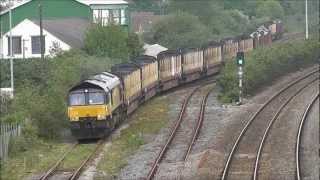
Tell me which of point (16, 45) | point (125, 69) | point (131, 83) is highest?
point (16, 45)

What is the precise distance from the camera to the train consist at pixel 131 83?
104 feet

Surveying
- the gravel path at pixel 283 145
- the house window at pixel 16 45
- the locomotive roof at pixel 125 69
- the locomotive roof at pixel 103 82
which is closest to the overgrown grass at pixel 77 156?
the locomotive roof at pixel 103 82

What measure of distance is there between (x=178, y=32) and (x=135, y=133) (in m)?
47.7

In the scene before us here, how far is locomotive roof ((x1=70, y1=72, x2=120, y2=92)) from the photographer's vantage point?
32.1 m

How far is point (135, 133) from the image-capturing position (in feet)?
109

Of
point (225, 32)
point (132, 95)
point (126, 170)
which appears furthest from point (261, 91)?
point (225, 32)

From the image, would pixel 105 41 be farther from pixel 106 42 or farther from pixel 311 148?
pixel 311 148

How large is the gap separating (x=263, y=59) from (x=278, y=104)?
30.6 feet

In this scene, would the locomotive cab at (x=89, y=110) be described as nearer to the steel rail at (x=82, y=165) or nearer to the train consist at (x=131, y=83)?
the train consist at (x=131, y=83)

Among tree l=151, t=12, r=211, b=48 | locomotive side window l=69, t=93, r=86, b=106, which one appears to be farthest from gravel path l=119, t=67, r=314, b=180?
tree l=151, t=12, r=211, b=48

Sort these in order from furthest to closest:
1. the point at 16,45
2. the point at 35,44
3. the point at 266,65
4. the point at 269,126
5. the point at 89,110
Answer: the point at 16,45 → the point at 35,44 → the point at 266,65 → the point at 269,126 → the point at 89,110

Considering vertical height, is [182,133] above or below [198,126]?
below

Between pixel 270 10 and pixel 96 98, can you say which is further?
pixel 270 10

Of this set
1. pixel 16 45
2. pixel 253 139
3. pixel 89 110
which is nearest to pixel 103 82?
pixel 89 110
